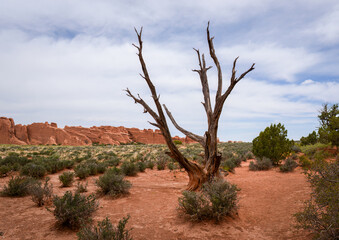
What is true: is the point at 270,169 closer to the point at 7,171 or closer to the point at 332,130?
the point at 332,130

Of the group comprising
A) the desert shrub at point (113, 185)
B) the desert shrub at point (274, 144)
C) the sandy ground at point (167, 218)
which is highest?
the desert shrub at point (274, 144)

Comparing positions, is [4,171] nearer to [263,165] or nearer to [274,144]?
[263,165]

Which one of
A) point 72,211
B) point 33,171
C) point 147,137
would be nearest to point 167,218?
point 72,211

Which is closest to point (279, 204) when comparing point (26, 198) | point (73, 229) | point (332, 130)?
point (73, 229)

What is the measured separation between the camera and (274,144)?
49.6 feet

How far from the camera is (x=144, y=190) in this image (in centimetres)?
846

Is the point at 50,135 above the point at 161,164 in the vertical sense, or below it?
above

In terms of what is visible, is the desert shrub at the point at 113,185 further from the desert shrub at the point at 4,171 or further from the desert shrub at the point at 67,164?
the desert shrub at the point at 67,164

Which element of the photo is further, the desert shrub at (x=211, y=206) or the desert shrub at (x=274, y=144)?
the desert shrub at (x=274, y=144)

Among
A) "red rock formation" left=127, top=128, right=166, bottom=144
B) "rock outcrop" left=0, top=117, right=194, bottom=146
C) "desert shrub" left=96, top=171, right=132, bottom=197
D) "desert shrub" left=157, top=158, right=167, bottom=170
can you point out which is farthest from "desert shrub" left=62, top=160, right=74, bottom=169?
"red rock formation" left=127, top=128, right=166, bottom=144

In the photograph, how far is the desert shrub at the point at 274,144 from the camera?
48.2 feet


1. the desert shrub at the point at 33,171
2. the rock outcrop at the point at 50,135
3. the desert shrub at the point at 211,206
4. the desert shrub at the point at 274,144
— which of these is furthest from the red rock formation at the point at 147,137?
the desert shrub at the point at 211,206

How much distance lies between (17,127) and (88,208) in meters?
81.0

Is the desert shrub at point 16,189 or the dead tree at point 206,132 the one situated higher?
the dead tree at point 206,132
